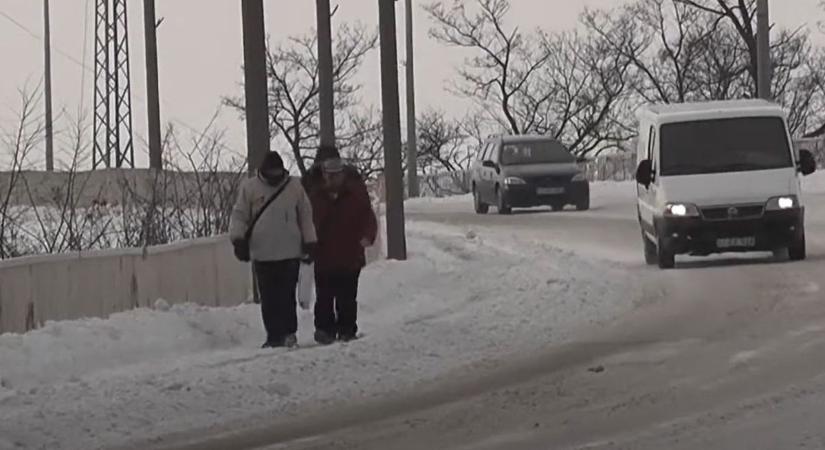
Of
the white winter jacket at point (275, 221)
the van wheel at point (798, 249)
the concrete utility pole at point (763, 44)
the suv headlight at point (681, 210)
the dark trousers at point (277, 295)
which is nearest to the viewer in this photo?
the white winter jacket at point (275, 221)

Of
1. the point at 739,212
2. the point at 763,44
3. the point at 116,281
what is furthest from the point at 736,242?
the point at 763,44

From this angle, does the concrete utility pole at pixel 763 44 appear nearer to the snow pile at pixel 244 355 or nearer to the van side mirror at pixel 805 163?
the van side mirror at pixel 805 163

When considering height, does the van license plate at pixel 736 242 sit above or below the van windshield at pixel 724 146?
below

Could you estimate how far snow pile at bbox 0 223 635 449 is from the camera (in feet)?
35.3

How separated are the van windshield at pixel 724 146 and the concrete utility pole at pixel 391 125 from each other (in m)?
3.43

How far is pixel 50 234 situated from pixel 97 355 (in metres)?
5.34

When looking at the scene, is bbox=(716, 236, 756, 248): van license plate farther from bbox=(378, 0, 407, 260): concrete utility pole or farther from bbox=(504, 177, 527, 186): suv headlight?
bbox=(504, 177, 527, 186): suv headlight

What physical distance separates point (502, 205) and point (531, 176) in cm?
91

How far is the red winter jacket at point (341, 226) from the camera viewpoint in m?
14.7

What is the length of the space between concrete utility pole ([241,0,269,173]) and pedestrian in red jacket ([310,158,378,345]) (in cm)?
230

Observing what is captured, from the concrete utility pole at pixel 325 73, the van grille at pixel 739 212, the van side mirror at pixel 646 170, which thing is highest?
the concrete utility pole at pixel 325 73

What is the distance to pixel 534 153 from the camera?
3706 cm

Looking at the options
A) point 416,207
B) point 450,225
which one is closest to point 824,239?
point 450,225

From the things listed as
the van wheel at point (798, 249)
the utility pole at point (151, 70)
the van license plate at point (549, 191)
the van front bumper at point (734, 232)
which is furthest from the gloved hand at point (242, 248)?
the van license plate at point (549, 191)
